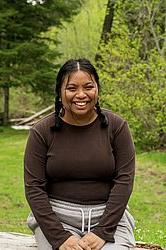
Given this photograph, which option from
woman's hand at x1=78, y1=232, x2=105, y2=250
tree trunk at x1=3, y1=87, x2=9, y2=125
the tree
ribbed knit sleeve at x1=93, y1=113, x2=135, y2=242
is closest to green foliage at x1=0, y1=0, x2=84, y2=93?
the tree

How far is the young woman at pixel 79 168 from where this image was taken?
3.42 metres

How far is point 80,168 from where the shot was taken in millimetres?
3424

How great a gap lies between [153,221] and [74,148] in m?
6.06

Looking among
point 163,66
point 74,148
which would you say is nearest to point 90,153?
point 74,148

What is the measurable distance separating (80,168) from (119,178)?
0.27m

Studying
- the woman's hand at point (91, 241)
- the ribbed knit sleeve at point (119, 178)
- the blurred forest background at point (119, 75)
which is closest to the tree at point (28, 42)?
the blurred forest background at point (119, 75)

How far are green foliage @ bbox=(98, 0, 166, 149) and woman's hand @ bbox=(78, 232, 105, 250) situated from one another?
1190cm

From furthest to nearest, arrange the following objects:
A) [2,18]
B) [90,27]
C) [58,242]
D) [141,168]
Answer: [90,27]
[2,18]
[141,168]
[58,242]

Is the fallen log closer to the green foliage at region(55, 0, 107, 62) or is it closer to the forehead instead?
the forehead

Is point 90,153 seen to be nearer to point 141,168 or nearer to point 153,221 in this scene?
point 153,221

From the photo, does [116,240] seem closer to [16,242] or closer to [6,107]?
[16,242]

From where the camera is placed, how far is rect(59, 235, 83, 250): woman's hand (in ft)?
10.8

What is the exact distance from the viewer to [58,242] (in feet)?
10.9

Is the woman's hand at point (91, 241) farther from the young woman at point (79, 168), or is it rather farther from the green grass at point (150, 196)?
the green grass at point (150, 196)
